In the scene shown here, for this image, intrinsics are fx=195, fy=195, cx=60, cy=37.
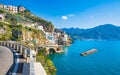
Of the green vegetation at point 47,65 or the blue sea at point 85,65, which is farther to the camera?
the blue sea at point 85,65

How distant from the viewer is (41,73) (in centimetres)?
1792

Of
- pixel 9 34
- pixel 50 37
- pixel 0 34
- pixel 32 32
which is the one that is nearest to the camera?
pixel 0 34

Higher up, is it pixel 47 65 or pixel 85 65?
pixel 47 65

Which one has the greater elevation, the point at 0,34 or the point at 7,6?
the point at 7,6

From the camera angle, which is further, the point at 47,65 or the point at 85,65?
the point at 85,65

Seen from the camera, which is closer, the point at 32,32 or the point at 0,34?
the point at 0,34

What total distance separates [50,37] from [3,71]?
107866mm

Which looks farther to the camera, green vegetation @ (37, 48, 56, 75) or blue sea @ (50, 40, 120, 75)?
blue sea @ (50, 40, 120, 75)

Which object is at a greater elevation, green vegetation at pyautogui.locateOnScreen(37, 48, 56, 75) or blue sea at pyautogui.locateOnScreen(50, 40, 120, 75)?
green vegetation at pyautogui.locateOnScreen(37, 48, 56, 75)

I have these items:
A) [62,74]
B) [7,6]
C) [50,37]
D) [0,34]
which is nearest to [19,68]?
[62,74]

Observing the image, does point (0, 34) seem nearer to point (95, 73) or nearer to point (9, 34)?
point (9, 34)

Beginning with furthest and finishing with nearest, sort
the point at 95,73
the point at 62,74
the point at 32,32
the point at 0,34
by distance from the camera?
1. the point at 32,32
2. the point at 0,34
3. the point at 95,73
4. the point at 62,74

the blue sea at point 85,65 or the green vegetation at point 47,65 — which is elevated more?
the green vegetation at point 47,65

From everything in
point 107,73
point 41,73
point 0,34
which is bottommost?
point 107,73
